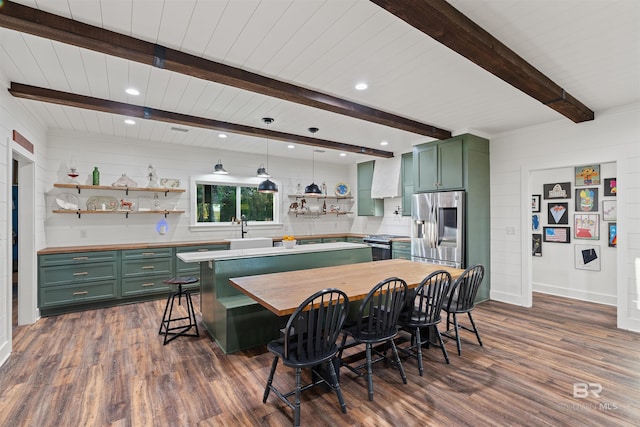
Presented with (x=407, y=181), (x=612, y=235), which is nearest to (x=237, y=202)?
(x=407, y=181)

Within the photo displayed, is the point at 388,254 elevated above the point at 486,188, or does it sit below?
below

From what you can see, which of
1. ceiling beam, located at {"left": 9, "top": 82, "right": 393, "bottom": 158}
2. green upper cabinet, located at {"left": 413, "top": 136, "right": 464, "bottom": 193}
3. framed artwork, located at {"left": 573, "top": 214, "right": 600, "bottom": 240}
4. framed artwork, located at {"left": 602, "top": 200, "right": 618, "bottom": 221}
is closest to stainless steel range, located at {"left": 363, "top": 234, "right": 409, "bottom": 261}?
green upper cabinet, located at {"left": 413, "top": 136, "right": 464, "bottom": 193}

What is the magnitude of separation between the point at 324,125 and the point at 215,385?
11.0 ft

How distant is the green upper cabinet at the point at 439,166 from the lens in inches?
183

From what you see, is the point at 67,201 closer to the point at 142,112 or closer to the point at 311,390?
the point at 142,112

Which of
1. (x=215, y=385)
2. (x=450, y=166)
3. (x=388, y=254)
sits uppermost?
(x=450, y=166)

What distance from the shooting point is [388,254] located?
228 inches

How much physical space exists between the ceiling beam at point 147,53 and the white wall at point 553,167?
110 inches

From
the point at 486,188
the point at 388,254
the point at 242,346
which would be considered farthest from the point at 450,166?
the point at 242,346

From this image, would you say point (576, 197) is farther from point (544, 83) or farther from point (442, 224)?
point (544, 83)

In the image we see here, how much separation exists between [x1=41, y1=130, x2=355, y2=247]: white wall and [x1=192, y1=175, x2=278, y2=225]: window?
0.15m

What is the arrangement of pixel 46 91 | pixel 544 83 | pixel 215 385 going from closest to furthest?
pixel 215 385, pixel 544 83, pixel 46 91

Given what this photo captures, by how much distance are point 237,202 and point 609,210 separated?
239 inches

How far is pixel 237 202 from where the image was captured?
6.23 metres
